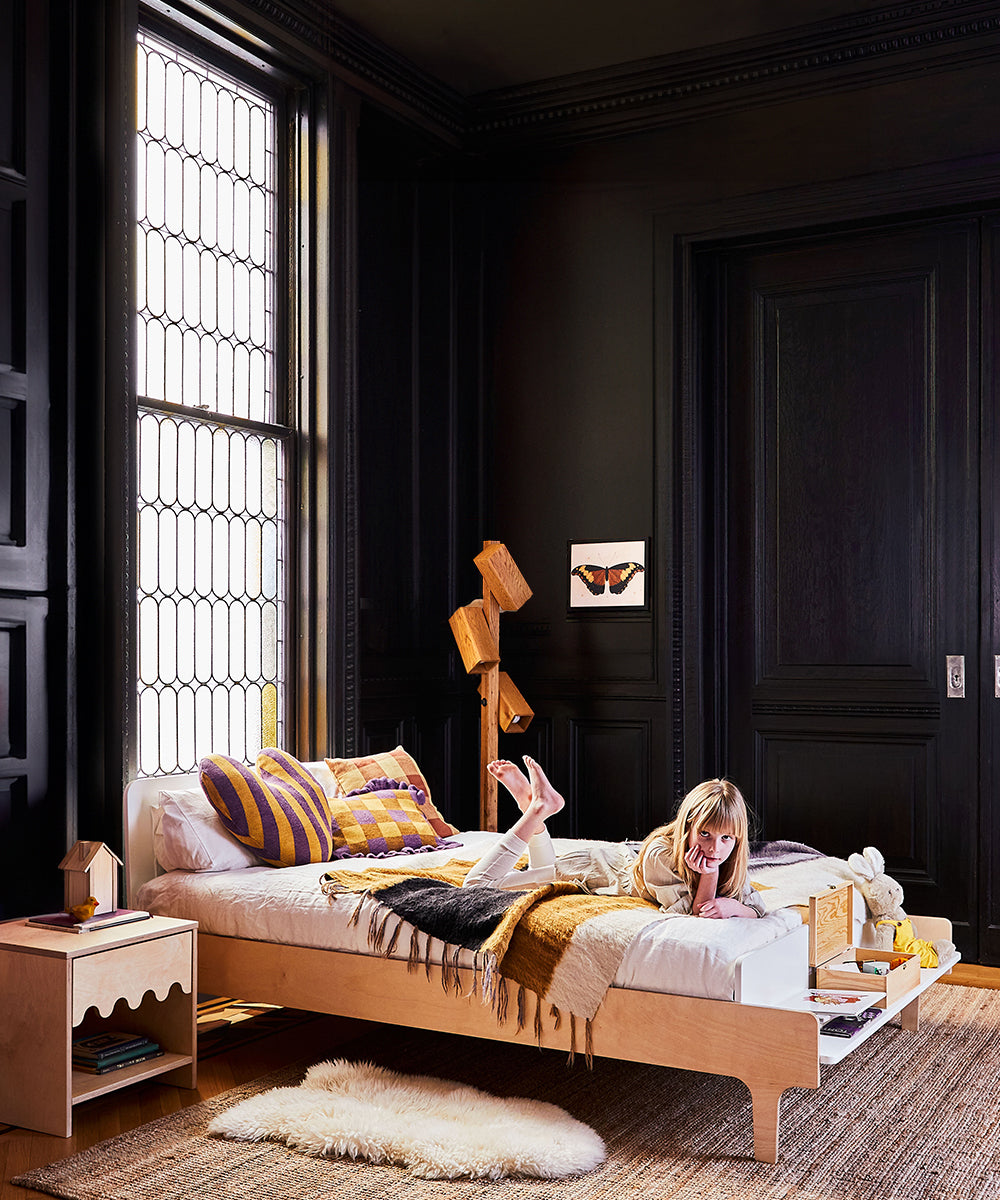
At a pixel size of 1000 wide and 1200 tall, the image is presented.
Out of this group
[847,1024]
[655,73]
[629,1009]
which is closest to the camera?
[629,1009]

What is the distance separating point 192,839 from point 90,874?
1.48 ft

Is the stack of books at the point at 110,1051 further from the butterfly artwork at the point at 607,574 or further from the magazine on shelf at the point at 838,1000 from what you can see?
the butterfly artwork at the point at 607,574

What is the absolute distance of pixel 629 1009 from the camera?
2.73 metres

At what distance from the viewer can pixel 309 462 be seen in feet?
14.9

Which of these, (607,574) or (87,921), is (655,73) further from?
(87,921)

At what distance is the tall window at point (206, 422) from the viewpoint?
3938 millimetres

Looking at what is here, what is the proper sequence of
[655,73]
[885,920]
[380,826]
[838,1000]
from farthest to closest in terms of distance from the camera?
[655,73], [380,826], [885,920], [838,1000]

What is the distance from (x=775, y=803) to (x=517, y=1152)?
2578 mm

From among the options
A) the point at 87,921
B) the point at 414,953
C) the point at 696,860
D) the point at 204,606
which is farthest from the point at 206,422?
the point at 696,860

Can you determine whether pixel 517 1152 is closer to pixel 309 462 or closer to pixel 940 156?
pixel 309 462

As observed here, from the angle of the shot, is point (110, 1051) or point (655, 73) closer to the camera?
point (110, 1051)

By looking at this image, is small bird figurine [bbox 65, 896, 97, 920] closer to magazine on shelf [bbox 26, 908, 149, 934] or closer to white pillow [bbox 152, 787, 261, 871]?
magazine on shelf [bbox 26, 908, 149, 934]

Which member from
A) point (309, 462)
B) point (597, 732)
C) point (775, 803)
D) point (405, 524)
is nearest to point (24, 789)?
point (309, 462)

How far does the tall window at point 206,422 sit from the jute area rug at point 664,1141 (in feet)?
4.22
